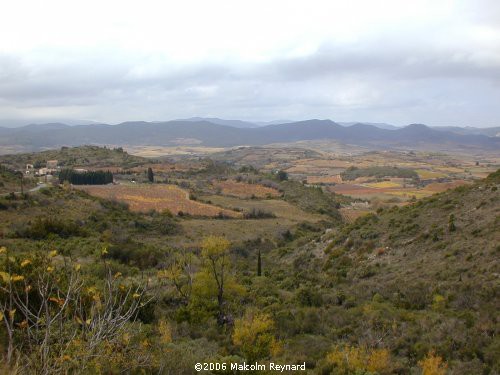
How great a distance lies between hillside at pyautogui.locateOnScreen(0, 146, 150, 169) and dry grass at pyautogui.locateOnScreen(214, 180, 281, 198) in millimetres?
37149

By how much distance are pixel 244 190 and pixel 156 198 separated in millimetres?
25420

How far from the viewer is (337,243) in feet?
109

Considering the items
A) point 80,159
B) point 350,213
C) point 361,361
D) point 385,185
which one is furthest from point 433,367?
point 80,159

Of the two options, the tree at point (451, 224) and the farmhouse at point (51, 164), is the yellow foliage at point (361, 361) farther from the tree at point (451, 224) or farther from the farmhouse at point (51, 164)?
the farmhouse at point (51, 164)

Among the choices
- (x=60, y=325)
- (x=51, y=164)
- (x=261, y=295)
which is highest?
(x=60, y=325)

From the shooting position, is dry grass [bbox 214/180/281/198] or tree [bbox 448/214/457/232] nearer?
tree [bbox 448/214/457/232]

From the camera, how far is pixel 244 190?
307 feet

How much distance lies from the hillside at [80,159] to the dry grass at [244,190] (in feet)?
122

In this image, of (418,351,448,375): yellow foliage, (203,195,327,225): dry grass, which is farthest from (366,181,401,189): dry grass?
(418,351,448,375): yellow foliage

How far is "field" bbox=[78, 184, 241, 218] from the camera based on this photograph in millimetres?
63344

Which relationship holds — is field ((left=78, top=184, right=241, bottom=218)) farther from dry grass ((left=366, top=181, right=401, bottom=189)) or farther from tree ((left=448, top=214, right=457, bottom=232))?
dry grass ((left=366, top=181, right=401, bottom=189))

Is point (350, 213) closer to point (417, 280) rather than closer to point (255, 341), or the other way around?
point (417, 280)

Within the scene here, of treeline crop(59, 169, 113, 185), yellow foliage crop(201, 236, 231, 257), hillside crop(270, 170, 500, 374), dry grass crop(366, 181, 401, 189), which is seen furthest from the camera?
dry grass crop(366, 181, 401, 189)

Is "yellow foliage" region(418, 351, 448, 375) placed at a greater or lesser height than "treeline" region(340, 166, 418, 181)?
greater
